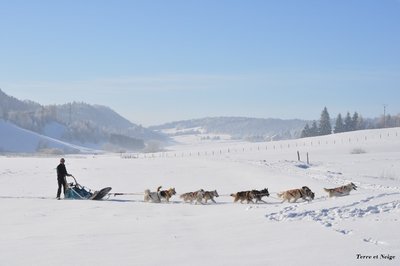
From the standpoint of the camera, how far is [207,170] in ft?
103

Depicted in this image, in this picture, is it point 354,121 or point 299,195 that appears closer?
point 299,195

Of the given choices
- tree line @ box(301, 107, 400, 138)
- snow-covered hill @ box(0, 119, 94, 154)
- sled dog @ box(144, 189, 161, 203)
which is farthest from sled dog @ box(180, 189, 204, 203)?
snow-covered hill @ box(0, 119, 94, 154)

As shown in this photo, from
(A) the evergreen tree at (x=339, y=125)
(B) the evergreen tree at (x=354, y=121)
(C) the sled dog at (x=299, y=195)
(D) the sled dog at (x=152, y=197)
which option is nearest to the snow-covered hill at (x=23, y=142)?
(A) the evergreen tree at (x=339, y=125)

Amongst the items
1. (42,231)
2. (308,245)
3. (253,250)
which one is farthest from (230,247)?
(42,231)

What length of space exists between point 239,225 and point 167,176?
56.4 ft

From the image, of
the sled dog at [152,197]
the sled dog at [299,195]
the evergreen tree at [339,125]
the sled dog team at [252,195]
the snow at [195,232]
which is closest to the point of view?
the snow at [195,232]

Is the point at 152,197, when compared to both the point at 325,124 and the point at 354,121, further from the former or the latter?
the point at 354,121

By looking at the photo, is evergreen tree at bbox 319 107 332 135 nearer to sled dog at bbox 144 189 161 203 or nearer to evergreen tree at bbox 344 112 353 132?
evergreen tree at bbox 344 112 353 132

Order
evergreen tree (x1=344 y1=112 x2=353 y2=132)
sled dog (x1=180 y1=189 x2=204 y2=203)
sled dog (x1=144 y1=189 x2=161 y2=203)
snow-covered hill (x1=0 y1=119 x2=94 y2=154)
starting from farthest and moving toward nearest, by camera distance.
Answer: snow-covered hill (x1=0 y1=119 x2=94 y2=154) < evergreen tree (x1=344 y1=112 x2=353 y2=132) < sled dog (x1=144 y1=189 x2=161 y2=203) < sled dog (x1=180 y1=189 x2=204 y2=203)

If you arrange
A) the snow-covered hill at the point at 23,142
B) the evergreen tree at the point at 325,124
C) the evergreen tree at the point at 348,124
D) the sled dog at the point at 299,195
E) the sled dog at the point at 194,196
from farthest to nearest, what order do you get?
1. the snow-covered hill at the point at 23,142
2. the evergreen tree at the point at 348,124
3. the evergreen tree at the point at 325,124
4. the sled dog at the point at 194,196
5. the sled dog at the point at 299,195

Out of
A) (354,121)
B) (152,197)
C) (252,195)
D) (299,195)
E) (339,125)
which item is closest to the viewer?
(299,195)

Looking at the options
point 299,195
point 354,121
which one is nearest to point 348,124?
point 354,121

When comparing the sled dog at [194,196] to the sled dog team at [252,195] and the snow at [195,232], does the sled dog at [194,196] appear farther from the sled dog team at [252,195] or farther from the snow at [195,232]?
the snow at [195,232]

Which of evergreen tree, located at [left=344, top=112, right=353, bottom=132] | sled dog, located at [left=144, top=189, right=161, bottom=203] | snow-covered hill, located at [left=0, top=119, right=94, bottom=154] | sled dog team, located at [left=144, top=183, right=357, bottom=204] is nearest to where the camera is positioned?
sled dog team, located at [left=144, top=183, right=357, bottom=204]
